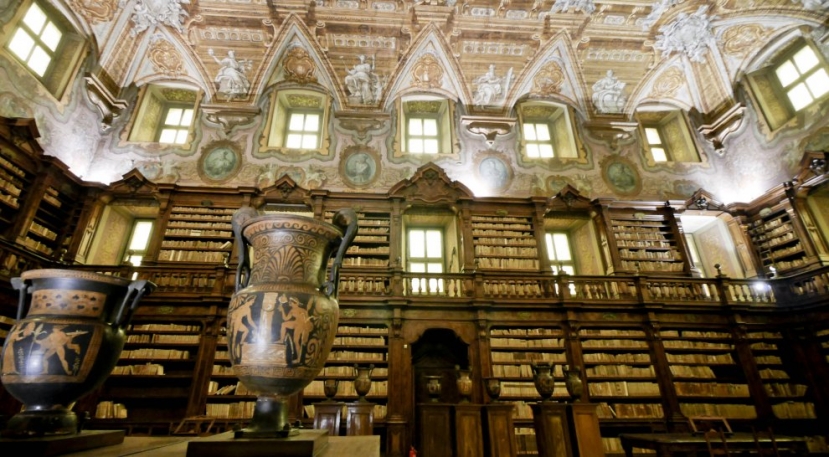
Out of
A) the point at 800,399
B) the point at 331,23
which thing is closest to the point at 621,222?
the point at 800,399

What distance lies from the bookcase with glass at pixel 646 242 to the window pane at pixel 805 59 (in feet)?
14.0

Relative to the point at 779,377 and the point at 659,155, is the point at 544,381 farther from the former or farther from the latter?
the point at 659,155

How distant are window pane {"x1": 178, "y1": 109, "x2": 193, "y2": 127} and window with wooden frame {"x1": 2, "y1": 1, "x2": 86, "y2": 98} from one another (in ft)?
6.45

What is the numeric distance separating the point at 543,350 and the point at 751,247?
5.25 m

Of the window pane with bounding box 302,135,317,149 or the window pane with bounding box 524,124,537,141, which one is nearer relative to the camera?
the window pane with bounding box 302,135,317,149

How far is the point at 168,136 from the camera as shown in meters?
8.43

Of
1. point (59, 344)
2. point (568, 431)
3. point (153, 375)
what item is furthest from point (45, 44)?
point (568, 431)

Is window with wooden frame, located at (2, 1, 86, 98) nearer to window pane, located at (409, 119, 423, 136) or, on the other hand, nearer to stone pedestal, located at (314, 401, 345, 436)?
window pane, located at (409, 119, 423, 136)

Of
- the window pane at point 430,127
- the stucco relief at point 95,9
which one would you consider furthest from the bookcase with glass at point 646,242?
the stucco relief at point 95,9

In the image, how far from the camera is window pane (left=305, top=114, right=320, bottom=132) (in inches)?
352

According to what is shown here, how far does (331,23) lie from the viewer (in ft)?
27.8

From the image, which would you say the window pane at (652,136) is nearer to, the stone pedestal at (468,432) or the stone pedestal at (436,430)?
the stone pedestal at (468,432)

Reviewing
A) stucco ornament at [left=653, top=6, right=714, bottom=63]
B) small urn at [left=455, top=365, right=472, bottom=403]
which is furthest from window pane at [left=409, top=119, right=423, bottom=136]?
small urn at [left=455, top=365, right=472, bottom=403]

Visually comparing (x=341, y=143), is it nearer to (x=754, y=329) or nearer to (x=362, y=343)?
(x=362, y=343)
